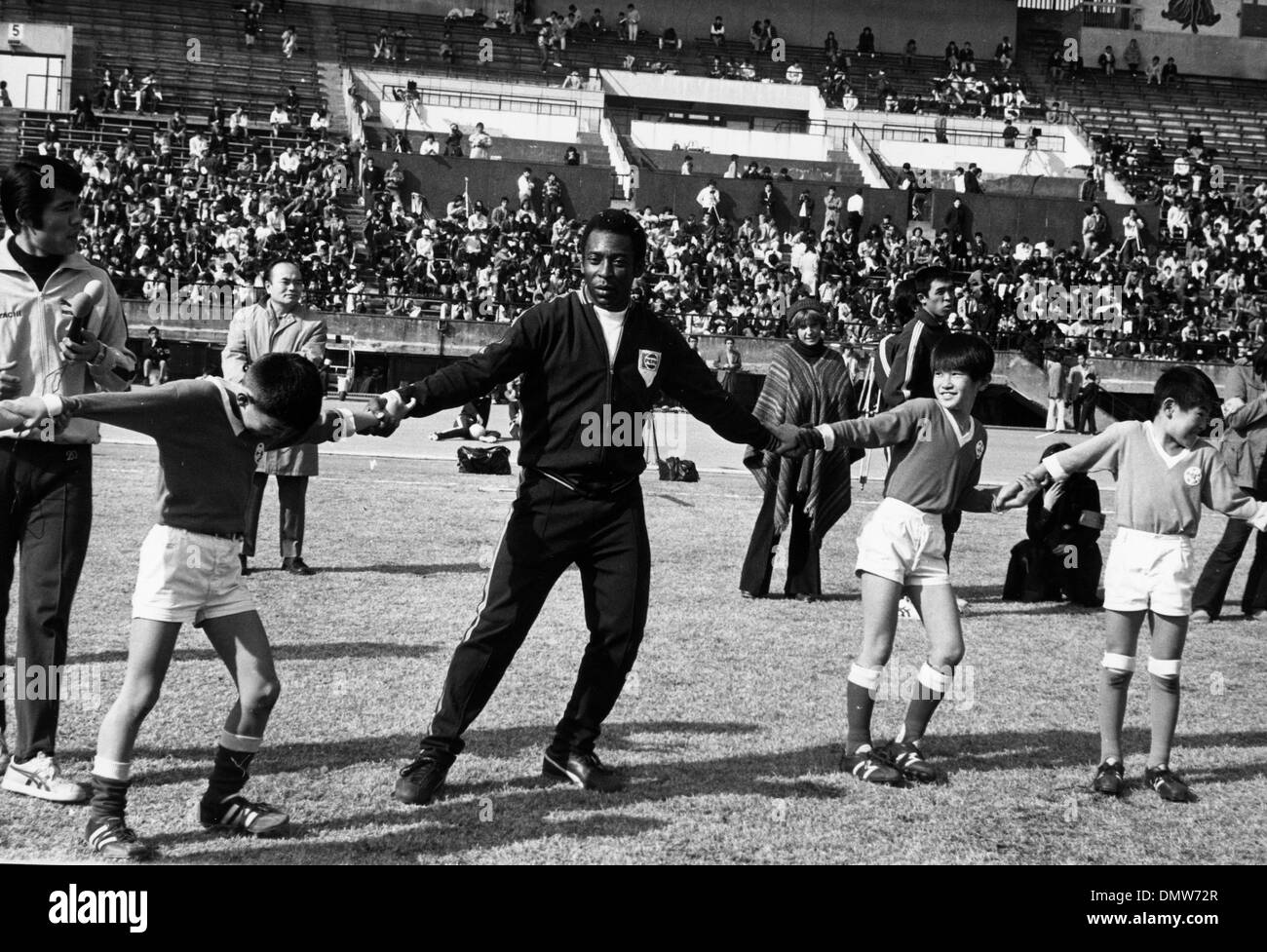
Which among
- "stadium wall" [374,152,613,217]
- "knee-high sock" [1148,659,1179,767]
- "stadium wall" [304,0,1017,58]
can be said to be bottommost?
"knee-high sock" [1148,659,1179,767]

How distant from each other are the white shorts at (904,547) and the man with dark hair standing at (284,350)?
4.42 meters

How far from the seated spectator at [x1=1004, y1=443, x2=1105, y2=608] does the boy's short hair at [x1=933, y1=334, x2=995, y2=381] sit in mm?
4291

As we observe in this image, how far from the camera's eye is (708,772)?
5.30 meters

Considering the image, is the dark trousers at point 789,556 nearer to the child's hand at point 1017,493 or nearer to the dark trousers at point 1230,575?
the dark trousers at point 1230,575

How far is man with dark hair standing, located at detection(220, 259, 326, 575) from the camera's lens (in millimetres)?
8570

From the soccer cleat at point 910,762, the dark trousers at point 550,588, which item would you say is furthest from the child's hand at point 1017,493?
the dark trousers at point 550,588

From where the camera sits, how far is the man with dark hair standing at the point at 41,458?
4648mm

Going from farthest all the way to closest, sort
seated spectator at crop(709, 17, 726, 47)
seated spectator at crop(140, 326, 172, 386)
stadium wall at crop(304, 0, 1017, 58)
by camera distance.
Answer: stadium wall at crop(304, 0, 1017, 58), seated spectator at crop(709, 17, 726, 47), seated spectator at crop(140, 326, 172, 386)

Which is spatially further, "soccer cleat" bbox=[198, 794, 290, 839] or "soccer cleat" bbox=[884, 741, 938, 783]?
"soccer cleat" bbox=[884, 741, 938, 783]

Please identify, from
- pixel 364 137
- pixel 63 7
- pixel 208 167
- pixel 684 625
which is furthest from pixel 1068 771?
pixel 63 7

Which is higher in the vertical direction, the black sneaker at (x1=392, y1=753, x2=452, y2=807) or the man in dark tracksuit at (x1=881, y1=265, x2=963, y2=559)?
the man in dark tracksuit at (x1=881, y1=265, x2=963, y2=559)

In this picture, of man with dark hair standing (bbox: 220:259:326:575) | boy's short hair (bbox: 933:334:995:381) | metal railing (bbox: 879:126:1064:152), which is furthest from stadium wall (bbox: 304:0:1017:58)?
boy's short hair (bbox: 933:334:995:381)

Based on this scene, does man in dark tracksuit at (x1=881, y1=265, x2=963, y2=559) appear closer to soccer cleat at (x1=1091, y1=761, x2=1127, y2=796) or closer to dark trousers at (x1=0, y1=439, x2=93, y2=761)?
soccer cleat at (x1=1091, y1=761, x2=1127, y2=796)

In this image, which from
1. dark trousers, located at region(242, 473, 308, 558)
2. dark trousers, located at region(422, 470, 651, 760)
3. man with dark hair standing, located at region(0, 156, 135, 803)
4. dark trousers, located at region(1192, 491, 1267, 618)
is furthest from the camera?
dark trousers, located at region(1192, 491, 1267, 618)
